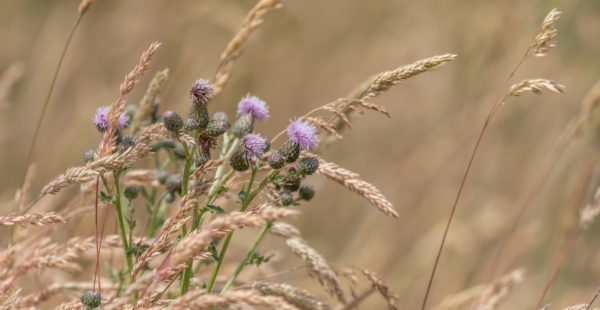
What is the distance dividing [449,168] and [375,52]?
125cm

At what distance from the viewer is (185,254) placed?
3.61 feet

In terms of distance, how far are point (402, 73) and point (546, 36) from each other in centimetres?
43

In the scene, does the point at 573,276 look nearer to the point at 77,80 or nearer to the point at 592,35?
the point at 592,35

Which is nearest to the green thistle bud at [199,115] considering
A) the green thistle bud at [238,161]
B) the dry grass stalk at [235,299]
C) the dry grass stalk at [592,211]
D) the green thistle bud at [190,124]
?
the green thistle bud at [190,124]

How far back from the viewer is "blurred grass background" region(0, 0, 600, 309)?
366 centimetres

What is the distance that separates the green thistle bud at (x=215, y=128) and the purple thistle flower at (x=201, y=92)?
63 mm

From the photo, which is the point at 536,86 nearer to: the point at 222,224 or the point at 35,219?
the point at 222,224

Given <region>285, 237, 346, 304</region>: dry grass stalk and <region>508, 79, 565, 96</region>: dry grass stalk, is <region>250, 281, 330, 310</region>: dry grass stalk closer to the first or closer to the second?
<region>285, 237, 346, 304</region>: dry grass stalk

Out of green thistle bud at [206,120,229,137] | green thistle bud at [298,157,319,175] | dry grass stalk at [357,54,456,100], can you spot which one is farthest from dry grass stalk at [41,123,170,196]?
dry grass stalk at [357,54,456,100]

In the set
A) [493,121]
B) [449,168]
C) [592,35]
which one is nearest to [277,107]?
[449,168]

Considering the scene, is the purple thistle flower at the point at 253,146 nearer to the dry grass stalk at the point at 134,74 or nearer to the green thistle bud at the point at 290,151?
the green thistle bud at the point at 290,151

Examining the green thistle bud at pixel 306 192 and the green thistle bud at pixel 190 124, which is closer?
the green thistle bud at pixel 190 124

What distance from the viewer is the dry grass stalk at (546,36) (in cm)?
166

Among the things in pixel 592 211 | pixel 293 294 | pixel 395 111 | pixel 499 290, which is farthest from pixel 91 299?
pixel 395 111
